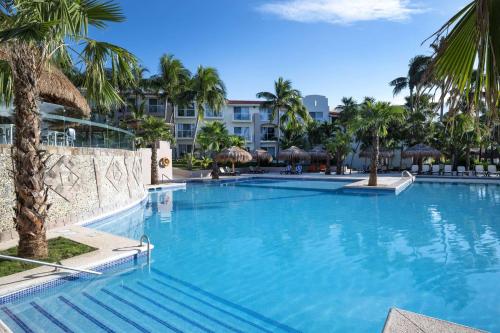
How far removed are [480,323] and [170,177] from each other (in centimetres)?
2489

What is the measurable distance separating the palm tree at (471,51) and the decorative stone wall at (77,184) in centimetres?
896

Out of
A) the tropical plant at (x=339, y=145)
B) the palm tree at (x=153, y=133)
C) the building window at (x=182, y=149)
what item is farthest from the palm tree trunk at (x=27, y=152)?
the building window at (x=182, y=149)

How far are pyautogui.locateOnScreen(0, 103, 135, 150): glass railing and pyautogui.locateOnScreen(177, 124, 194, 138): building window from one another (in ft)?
92.3

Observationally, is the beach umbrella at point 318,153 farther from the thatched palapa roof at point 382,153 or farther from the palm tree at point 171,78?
the palm tree at point 171,78

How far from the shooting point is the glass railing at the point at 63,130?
9.47m

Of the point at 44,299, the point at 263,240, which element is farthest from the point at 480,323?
the point at 44,299

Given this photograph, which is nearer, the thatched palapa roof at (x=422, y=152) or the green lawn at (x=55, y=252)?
the green lawn at (x=55, y=252)

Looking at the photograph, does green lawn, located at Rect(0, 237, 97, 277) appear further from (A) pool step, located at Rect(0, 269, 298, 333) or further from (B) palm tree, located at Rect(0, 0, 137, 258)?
(A) pool step, located at Rect(0, 269, 298, 333)

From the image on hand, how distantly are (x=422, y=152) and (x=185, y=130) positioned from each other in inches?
1038

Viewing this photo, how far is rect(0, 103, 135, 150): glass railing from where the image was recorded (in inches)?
373

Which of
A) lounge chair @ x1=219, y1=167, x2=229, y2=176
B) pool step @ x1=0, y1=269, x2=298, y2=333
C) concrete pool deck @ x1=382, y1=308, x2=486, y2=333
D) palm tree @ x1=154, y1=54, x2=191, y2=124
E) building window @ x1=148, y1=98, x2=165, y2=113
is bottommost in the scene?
pool step @ x1=0, y1=269, x2=298, y2=333

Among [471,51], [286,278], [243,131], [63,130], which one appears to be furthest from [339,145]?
[471,51]

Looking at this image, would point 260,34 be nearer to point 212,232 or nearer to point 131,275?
point 212,232

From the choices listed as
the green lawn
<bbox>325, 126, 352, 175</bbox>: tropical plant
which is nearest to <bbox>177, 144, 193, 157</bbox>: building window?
<bbox>325, 126, 352, 175</bbox>: tropical plant
